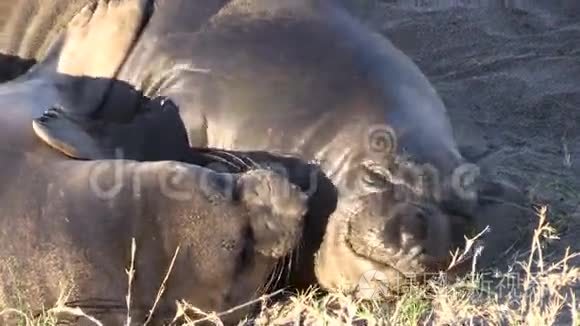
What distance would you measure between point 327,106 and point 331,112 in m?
0.03

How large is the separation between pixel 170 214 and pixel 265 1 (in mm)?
970

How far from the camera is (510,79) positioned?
4.94m

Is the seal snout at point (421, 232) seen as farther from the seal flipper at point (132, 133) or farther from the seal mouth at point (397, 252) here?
the seal flipper at point (132, 133)

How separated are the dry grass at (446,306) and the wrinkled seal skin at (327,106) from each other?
8 centimetres

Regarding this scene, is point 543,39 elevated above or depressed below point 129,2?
below

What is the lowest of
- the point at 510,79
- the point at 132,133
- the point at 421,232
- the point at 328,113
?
the point at 510,79

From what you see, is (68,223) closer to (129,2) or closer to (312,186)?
(312,186)

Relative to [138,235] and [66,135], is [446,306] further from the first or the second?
[66,135]

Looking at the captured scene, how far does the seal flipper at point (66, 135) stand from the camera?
3.33 metres

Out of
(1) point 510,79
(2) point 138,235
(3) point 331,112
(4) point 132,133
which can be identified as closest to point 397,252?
(3) point 331,112

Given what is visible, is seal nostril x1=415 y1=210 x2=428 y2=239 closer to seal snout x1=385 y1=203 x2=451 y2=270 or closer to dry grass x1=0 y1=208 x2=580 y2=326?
seal snout x1=385 y1=203 x2=451 y2=270

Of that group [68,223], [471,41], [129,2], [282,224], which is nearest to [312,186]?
[282,224]

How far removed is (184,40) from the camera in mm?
3791

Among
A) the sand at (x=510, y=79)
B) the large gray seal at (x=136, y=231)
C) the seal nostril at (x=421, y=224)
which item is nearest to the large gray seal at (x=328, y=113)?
the seal nostril at (x=421, y=224)
